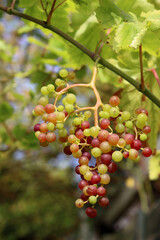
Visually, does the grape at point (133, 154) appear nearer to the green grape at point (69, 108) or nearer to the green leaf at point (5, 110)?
the green grape at point (69, 108)

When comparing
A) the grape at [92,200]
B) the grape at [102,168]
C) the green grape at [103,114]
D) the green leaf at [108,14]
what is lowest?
the grape at [92,200]

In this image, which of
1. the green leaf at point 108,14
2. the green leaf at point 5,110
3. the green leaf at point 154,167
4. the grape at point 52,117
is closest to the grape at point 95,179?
the grape at point 52,117

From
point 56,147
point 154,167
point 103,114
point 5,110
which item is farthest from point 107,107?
point 56,147

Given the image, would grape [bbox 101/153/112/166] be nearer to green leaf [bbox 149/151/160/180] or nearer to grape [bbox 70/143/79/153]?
grape [bbox 70/143/79/153]

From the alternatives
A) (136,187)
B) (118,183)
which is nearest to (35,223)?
(118,183)

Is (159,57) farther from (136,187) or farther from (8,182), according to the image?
(8,182)

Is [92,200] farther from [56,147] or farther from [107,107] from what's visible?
[56,147]
